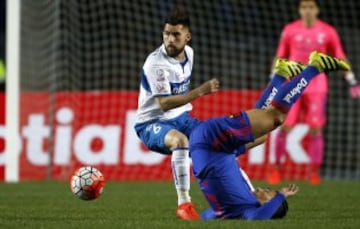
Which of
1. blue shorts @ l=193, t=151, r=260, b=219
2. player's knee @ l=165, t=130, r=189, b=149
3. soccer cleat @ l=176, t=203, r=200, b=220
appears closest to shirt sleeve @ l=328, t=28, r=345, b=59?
player's knee @ l=165, t=130, r=189, b=149

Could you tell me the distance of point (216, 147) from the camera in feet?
23.4

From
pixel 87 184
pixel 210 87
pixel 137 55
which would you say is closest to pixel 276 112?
pixel 210 87

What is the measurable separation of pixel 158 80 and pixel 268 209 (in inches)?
68.3

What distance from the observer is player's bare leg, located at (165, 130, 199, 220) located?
754 centimetres

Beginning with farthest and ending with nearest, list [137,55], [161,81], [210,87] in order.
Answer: [137,55], [161,81], [210,87]

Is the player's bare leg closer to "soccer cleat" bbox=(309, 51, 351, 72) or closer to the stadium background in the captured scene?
"soccer cleat" bbox=(309, 51, 351, 72)

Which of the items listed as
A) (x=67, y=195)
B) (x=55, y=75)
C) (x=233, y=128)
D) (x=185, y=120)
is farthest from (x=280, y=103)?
(x=55, y=75)

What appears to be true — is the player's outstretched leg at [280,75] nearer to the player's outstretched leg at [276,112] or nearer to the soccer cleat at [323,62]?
the soccer cleat at [323,62]

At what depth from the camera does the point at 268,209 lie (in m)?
6.86

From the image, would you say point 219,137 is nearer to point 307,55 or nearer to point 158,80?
point 158,80

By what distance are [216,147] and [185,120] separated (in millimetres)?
1323

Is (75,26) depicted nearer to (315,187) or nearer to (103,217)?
(315,187)

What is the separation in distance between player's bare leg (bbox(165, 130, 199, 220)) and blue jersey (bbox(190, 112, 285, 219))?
0.39 m

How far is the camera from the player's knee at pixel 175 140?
782 cm
